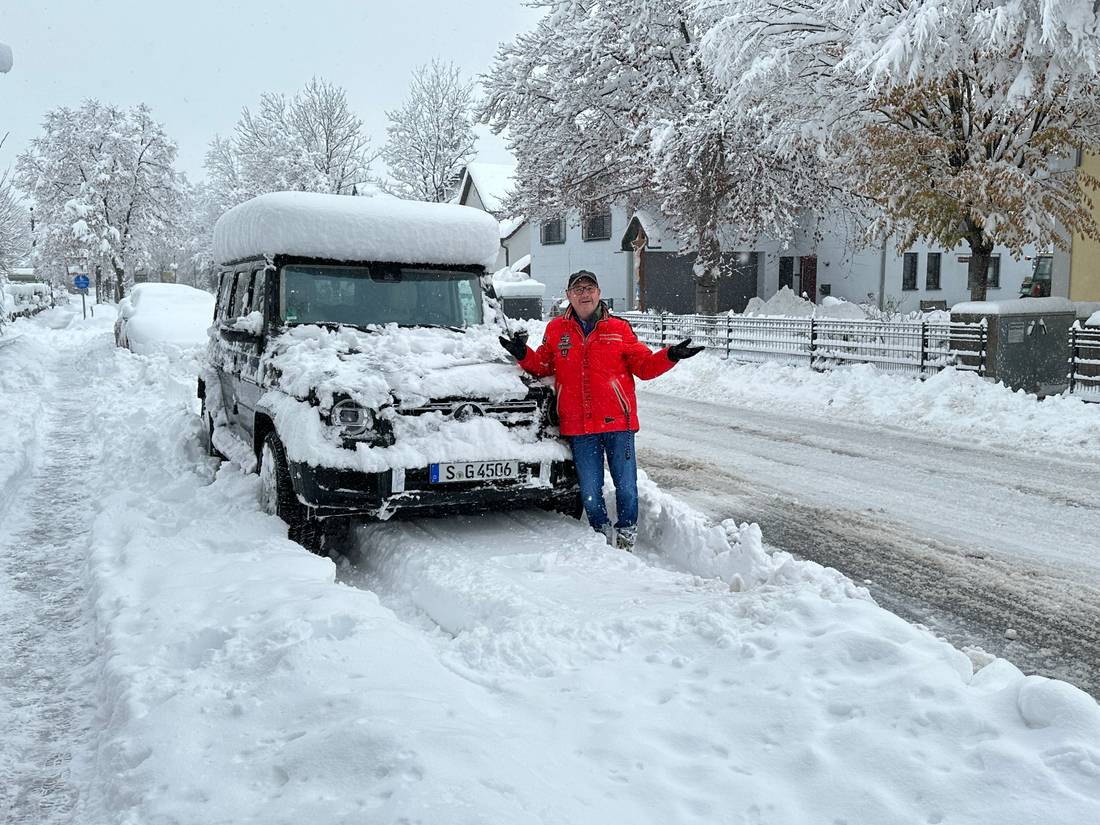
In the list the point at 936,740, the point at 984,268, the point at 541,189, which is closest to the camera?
the point at 936,740

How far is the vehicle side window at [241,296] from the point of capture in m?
7.01

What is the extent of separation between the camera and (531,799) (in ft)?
8.44

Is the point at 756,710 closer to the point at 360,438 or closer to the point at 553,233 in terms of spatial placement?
the point at 360,438

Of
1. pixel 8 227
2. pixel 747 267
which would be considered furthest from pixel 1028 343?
pixel 8 227

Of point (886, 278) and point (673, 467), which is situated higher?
point (886, 278)

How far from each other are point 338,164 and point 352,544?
1838 inches

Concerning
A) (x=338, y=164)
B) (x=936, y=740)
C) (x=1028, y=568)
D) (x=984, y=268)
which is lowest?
(x=1028, y=568)

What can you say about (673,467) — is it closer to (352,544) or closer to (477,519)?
(477,519)

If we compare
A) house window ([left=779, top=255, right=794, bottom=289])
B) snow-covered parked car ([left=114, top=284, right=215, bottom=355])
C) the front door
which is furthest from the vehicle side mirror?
house window ([left=779, top=255, right=794, bottom=289])

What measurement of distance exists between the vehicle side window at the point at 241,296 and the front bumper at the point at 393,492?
93.5 inches

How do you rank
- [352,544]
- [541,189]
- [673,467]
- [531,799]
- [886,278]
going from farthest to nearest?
[886,278]
[541,189]
[673,467]
[352,544]
[531,799]

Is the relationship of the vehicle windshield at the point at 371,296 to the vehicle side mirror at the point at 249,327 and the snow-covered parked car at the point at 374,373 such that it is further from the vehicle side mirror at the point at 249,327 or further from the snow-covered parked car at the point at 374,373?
the vehicle side mirror at the point at 249,327

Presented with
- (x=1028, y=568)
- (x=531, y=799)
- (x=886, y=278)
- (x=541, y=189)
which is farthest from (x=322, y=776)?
(x=886, y=278)

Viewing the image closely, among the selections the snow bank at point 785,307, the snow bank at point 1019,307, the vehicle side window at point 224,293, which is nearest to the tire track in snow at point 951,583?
the vehicle side window at point 224,293
